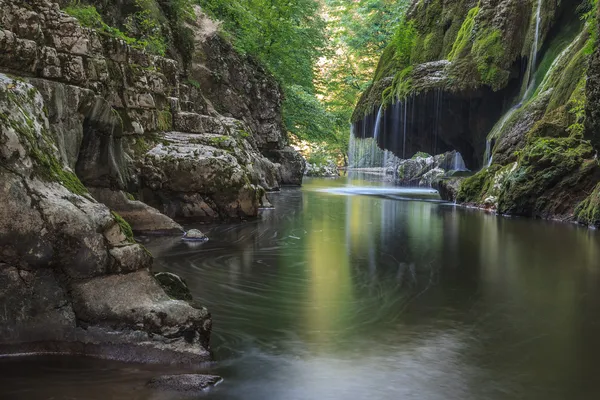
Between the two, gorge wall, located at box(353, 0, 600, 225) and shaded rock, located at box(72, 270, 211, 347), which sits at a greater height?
gorge wall, located at box(353, 0, 600, 225)

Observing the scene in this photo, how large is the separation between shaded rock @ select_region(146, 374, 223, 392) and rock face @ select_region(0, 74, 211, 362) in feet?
0.85

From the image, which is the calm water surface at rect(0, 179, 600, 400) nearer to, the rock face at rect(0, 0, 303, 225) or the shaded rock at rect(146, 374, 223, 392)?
the shaded rock at rect(146, 374, 223, 392)

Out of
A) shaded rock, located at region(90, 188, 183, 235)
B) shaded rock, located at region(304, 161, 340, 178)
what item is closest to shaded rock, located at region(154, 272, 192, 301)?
shaded rock, located at region(90, 188, 183, 235)

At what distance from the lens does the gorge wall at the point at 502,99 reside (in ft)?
40.3

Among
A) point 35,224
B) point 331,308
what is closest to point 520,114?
point 331,308

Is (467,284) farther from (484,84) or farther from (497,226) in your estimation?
(484,84)

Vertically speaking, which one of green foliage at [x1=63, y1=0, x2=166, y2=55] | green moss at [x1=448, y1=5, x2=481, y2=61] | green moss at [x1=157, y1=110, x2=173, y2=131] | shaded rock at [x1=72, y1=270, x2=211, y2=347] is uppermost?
green moss at [x1=448, y1=5, x2=481, y2=61]

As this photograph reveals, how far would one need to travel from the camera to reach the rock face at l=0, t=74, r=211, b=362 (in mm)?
3357

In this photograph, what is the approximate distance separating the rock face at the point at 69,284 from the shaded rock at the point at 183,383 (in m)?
0.26

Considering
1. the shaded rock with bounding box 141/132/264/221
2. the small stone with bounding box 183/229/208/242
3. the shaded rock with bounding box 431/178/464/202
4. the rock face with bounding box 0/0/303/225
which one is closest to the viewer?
the rock face with bounding box 0/0/303/225

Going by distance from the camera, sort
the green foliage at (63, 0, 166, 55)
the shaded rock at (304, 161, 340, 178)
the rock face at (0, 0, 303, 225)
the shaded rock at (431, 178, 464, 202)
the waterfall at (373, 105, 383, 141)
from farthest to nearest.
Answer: the shaded rock at (304, 161, 340, 178) → the waterfall at (373, 105, 383, 141) → the shaded rock at (431, 178, 464, 202) → the green foliage at (63, 0, 166, 55) → the rock face at (0, 0, 303, 225)

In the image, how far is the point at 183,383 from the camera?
303 centimetres

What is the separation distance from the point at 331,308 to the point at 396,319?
1.92ft

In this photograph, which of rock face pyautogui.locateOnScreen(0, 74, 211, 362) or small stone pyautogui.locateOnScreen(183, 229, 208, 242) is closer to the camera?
rock face pyautogui.locateOnScreen(0, 74, 211, 362)
